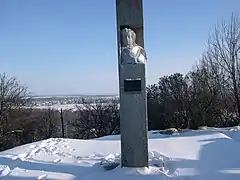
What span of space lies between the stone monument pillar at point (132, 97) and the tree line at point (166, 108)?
13.5 metres

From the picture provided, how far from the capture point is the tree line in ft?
61.4

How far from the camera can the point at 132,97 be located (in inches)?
196

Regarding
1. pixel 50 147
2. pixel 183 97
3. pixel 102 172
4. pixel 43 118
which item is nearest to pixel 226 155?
pixel 102 172

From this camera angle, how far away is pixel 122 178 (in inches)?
178

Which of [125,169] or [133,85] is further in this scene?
[133,85]

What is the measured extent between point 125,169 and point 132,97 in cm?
109

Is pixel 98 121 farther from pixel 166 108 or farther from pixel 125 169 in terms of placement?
pixel 125 169

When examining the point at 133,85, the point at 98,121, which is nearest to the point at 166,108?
the point at 98,121

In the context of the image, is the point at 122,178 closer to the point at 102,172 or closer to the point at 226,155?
the point at 102,172

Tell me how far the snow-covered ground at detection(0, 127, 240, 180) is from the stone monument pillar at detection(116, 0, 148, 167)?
0.26 metres

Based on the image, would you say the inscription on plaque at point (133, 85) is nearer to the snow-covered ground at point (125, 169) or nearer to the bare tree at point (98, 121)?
the snow-covered ground at point (125, 169)

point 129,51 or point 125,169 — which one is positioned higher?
point 129,51

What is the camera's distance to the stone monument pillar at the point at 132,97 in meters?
4.96

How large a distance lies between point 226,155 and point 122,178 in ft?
6.99
